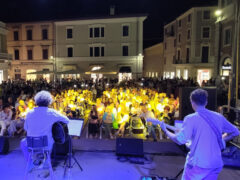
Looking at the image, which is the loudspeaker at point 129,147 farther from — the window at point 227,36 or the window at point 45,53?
the window at point 45,53

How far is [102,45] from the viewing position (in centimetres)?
3103

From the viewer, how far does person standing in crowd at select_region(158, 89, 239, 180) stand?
2.50 meters

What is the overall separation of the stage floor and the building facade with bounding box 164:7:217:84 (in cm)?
2436

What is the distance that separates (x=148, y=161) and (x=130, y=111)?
3554 mm

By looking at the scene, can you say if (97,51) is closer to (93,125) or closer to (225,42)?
(225,42)

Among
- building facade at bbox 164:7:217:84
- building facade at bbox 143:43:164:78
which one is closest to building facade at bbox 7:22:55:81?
building facade at bbox 164:7:217:84

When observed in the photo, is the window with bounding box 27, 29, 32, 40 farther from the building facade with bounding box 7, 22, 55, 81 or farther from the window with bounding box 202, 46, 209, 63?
the window with bounding box 202, 46, 209, 63

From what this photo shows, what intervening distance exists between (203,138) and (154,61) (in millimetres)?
44469

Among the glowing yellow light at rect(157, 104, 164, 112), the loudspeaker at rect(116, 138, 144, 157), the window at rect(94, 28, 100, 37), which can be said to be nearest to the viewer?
the loudspeaker at rect(116, 138, 144, 157)

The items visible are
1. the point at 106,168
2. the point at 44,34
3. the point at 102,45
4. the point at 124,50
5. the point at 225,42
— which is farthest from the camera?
the point at 44,34

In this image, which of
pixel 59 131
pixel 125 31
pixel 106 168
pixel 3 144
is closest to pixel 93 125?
pixel 106 168

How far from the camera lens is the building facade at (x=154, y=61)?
42.6 meters

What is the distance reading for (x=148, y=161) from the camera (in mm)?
5652

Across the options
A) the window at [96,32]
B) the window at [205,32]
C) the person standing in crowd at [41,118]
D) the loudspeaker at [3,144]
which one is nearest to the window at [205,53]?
the window at [205,32]
